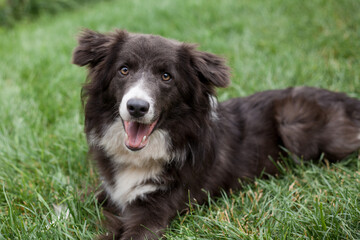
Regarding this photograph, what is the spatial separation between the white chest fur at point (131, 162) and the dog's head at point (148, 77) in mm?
124

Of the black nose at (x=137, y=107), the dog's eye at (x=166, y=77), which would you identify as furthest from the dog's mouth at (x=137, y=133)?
the dog's eye at (x=166, y=77)

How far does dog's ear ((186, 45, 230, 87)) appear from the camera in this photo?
322 centimetres

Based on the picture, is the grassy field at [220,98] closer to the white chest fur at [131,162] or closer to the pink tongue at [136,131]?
the white chest fur at [131,162]

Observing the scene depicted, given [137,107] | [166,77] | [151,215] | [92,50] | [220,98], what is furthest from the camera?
[220,98]

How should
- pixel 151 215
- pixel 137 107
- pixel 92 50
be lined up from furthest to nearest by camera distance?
pixel 92 50 → pixel 151 215 → pixel 137 107

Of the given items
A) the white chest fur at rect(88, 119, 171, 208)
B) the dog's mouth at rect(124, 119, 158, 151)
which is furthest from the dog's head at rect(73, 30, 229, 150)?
the white chest fur at rect(88, 119, 171, 208)

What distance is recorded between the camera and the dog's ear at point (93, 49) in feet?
10.8

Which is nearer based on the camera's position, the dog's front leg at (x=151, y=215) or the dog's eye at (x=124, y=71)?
the dog's front leg at (x=151, y=215)

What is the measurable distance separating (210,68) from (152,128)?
740 mm

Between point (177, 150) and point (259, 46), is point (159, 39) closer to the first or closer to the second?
point (177, 150)

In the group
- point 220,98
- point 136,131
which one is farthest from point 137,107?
point 220,98

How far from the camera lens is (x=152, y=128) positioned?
3104 millimetres

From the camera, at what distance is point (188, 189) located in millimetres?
3309

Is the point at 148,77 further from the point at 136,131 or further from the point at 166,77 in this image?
the point at 136,131
